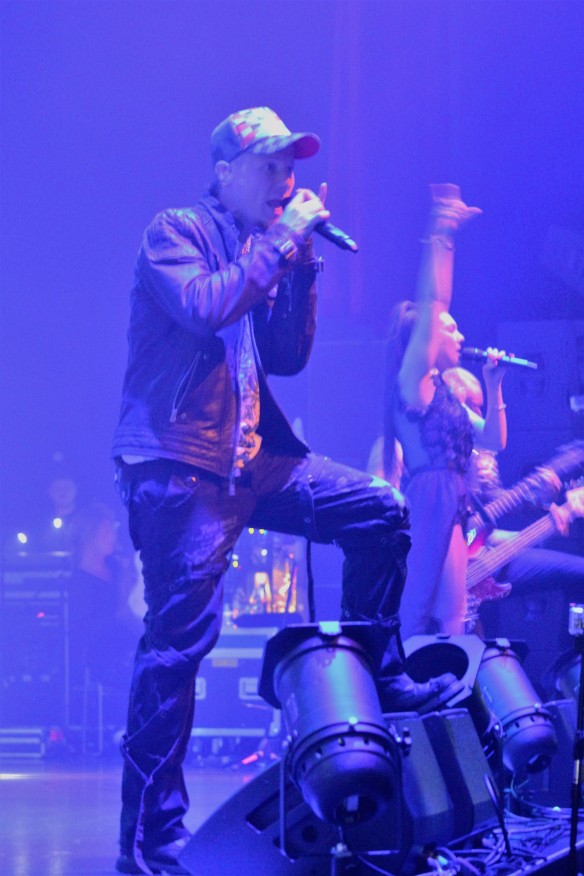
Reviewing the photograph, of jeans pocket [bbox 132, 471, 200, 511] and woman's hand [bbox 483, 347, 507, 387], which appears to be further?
woman's hand [bbox 483, 347, 507, 387]

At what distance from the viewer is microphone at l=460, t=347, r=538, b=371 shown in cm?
622

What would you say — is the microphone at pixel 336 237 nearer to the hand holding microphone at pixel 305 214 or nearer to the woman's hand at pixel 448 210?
the hand holding microphone at pixel 305 214

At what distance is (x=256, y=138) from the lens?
323 centimetres

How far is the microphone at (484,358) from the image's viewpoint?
6.22 meters

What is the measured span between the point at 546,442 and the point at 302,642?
13.5 feet

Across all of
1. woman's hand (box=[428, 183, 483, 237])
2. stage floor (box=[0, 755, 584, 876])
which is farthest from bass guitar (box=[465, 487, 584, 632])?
woman's hand (box=[428, 183, 483, 237])

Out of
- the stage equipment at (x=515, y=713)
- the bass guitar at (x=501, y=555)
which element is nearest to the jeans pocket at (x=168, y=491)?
the stage equipment at (x=515, y=713)

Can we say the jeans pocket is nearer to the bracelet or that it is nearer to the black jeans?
the black jeans

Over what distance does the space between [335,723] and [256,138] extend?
167 centimetres

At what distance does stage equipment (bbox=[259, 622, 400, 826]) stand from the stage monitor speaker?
118 mm

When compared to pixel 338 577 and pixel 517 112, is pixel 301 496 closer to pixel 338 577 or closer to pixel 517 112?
pixel 338 577

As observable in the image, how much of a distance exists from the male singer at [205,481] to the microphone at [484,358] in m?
3.17

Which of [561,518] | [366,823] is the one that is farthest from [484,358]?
[366,823]

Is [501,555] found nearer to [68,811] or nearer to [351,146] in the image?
[351,146]
